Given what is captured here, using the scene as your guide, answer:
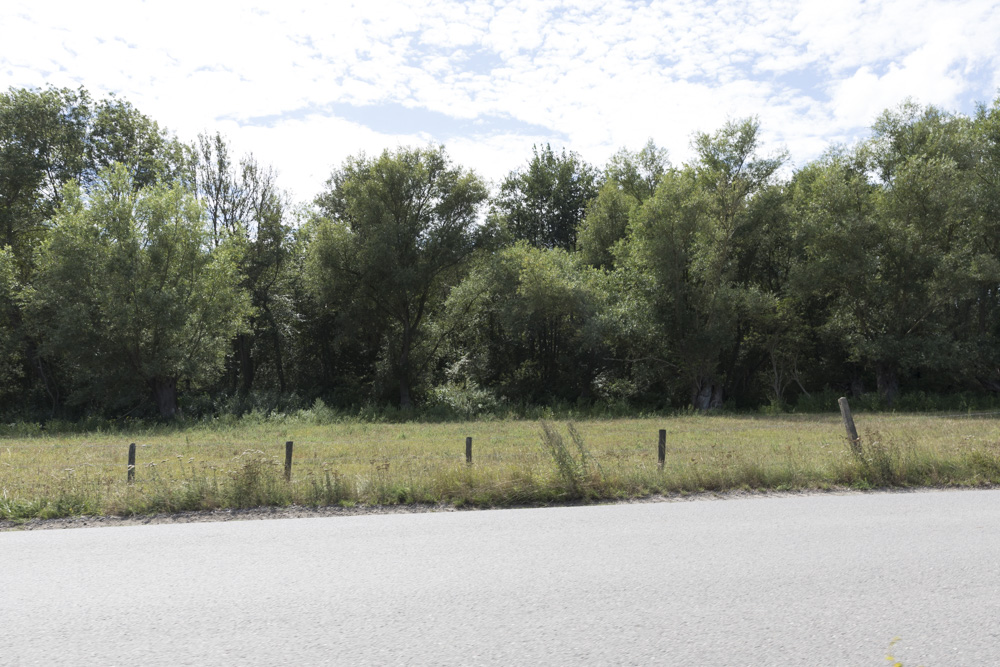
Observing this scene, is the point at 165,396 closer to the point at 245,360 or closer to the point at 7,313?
the point at 7,313

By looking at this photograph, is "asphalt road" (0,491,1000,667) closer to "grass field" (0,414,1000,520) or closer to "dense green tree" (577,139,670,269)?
"grass field" (0,414,1000,520)

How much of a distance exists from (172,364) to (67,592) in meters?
27.1

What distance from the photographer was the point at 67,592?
212 inches

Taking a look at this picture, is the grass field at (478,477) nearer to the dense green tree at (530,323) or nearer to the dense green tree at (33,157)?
the dense green tree at (530,323)

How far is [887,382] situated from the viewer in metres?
34.3

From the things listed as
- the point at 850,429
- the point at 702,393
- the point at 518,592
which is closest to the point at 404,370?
the point at 702,393

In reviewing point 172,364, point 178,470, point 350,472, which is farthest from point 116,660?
point 172,364

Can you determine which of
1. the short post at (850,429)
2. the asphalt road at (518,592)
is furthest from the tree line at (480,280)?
the asphalt road at (518,592)

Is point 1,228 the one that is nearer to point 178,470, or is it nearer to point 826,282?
point 178,470

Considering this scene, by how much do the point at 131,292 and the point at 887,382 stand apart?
1465 inches

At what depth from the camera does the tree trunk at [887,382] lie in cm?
3359

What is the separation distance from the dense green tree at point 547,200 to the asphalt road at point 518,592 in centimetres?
4541

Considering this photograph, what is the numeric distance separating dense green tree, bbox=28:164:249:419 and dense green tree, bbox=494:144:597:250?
26308mm

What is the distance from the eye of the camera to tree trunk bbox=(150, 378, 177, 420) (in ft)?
102
